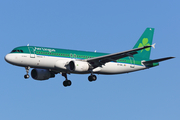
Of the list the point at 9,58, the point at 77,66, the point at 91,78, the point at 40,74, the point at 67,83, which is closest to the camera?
the point at 9,58

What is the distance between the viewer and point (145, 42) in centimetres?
6475

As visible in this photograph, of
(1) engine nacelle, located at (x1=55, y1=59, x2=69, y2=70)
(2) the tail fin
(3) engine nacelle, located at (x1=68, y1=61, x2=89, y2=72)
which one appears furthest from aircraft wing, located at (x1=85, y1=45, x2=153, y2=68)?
(2) the tail fin

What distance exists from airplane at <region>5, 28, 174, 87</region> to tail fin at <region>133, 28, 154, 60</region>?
1.73 metres

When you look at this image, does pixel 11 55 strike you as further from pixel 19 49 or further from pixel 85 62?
pixel 85 62

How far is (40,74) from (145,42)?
20.1 m

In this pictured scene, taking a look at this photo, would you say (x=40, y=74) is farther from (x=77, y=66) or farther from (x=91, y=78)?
(x=91, y=78)

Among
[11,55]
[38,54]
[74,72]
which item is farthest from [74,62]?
[11,55]

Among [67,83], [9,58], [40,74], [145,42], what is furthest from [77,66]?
[145,42]

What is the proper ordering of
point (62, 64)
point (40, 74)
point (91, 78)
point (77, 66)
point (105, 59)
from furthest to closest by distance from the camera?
point (40, 74) → point (91, 78) → point (105, 59) → point (77, 66) → point (62, 64)

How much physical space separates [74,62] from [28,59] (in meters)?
6.42

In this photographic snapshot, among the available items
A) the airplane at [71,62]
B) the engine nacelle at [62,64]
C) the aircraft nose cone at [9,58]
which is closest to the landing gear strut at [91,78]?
the airplane at [71,62]

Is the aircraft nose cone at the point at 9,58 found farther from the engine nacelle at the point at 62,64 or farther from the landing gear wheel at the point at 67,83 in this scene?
the landing gear wheel at the point at 67,83

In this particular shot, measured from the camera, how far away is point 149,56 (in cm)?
6406

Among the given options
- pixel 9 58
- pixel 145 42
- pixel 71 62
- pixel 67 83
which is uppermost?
pixel 145 42
